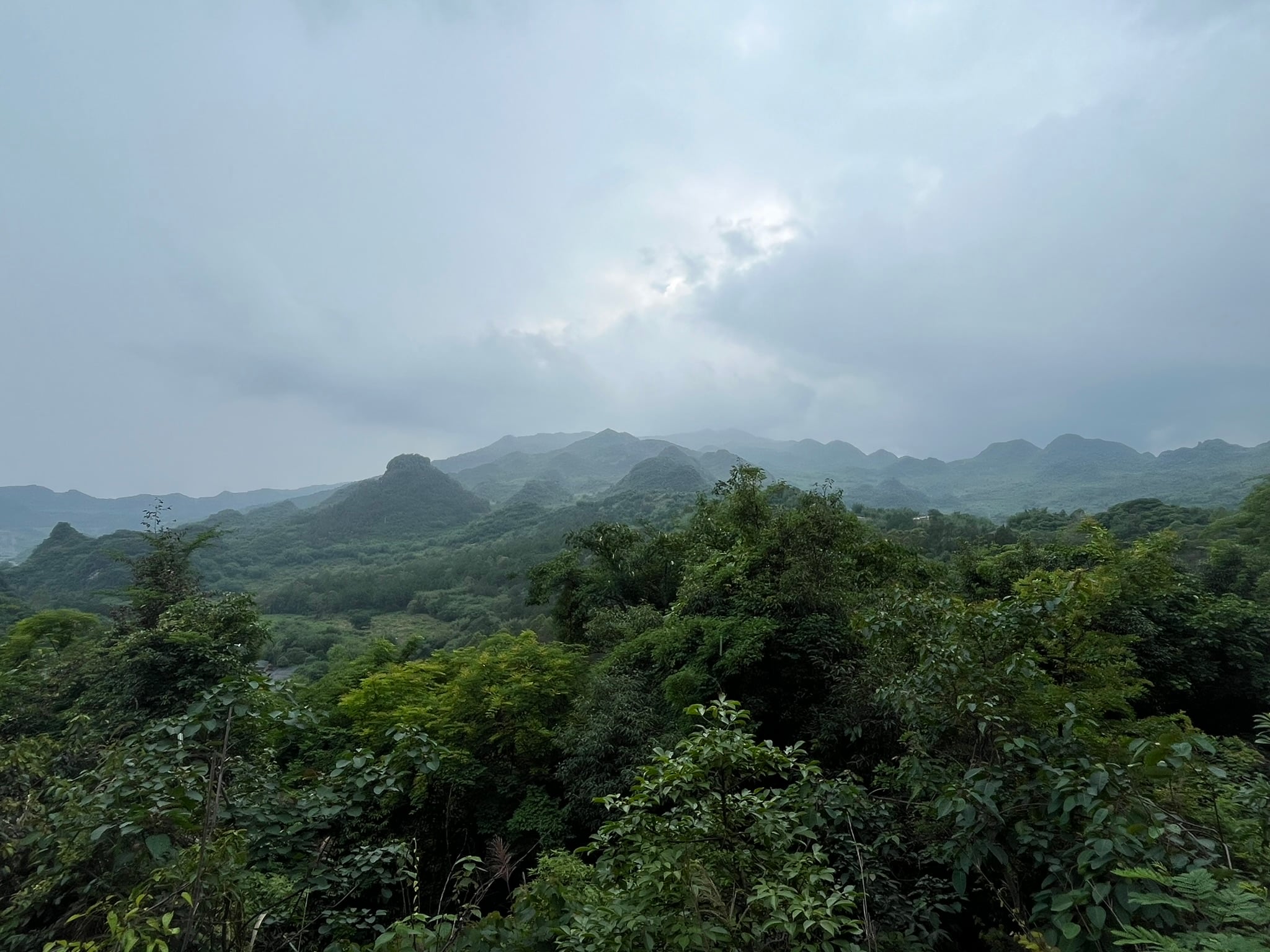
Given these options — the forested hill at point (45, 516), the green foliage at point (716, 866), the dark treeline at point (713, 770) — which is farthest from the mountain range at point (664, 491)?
the green foliage at point (716, 866)

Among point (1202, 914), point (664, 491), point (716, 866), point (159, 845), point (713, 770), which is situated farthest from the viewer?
point (664, 491)

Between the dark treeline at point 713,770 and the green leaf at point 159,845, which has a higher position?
the green leaf at point 159,845

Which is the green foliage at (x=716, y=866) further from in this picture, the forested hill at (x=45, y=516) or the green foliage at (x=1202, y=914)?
the forested hill at (x=45, y=516)

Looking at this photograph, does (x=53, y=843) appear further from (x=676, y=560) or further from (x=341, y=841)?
(x=676, y=560)

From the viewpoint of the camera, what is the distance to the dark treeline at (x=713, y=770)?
7.03ft

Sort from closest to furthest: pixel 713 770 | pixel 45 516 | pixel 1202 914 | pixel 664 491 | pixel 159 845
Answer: pixel 1202 914
pixel 159 845
pixel 713 770
pixel 664 491
pixel 45 516

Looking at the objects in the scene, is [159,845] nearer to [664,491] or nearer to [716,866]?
[716,866]

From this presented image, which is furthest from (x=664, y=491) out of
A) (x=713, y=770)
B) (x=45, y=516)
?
(x=45, y=516)

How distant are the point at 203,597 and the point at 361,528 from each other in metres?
106

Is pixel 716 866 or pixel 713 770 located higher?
pixel 713 770

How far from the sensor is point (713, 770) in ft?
9.43

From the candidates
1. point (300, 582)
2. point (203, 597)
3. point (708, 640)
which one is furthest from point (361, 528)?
point (708, 640)

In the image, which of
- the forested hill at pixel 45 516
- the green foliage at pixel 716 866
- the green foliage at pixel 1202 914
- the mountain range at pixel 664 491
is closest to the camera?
the green foliage at pixel 1202 914

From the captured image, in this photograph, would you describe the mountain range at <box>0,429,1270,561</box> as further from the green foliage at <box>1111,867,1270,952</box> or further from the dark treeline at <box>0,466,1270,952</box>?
the green foliage at <box>1111,867,1270,952</box>
